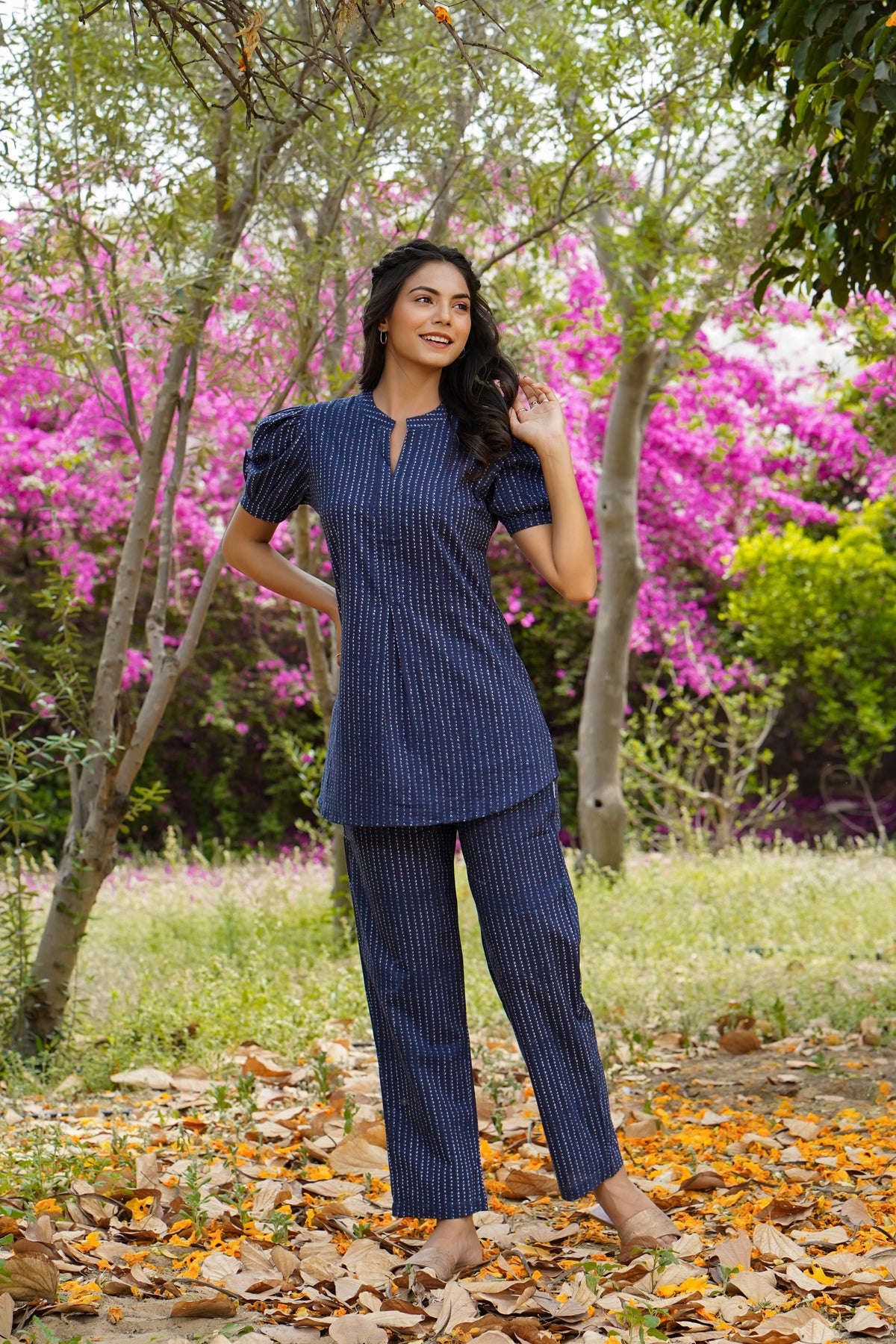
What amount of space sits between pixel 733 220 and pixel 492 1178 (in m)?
3.58

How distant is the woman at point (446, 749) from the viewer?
204cm

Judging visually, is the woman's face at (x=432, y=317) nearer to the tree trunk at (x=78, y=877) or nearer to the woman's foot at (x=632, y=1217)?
the woman's foot at (x=632, y=1217)

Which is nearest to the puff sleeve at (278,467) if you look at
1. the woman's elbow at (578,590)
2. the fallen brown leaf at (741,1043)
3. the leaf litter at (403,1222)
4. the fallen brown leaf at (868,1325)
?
the woman's elbow at (578,590)

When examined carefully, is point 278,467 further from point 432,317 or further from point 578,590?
point 578,590

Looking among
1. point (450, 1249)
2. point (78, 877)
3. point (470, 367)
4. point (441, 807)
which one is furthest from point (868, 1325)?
point (78, 877)

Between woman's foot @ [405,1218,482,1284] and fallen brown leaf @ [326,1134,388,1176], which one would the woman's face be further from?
fallen brown leaf @ [326,1134,388,1176]

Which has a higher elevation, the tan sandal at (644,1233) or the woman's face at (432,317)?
the woman's face at (432,317)

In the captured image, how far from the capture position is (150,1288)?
201 cm

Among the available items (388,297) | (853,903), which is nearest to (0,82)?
(388,297)

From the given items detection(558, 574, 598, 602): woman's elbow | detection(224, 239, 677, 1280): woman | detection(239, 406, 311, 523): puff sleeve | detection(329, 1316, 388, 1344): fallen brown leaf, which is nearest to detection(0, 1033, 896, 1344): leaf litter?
detection(329, 1316, 388, 1344): fallen brown leaf

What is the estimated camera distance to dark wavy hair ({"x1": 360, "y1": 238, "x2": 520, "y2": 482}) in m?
2.13

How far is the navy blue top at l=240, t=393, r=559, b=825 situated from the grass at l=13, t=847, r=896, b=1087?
5.03 feet

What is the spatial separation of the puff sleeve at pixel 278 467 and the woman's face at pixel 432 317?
0.74ft

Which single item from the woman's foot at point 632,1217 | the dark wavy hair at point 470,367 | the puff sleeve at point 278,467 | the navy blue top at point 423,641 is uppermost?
the dark wavy hair at point 470,367
